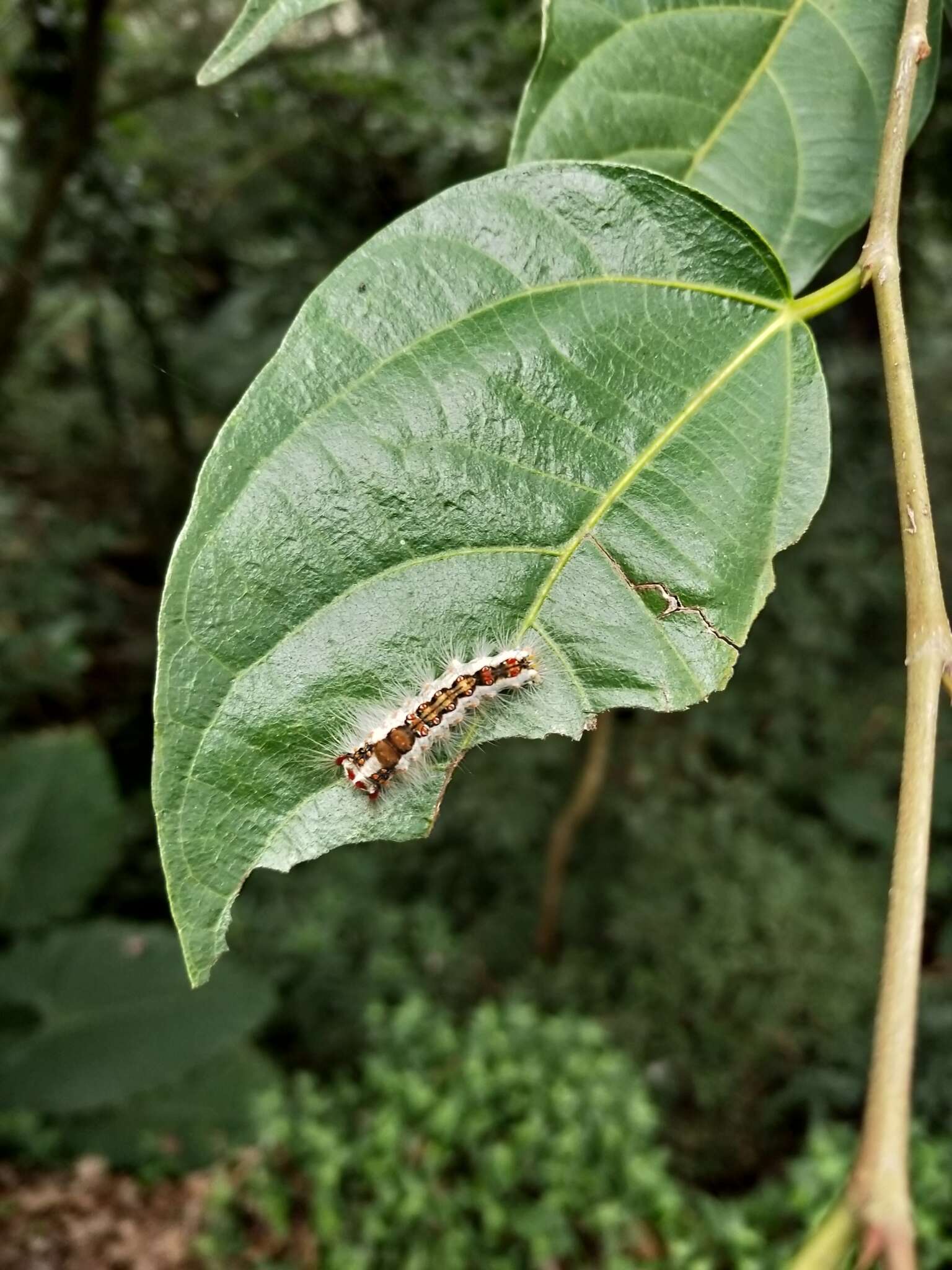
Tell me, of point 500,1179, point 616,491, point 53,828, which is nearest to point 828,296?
point 616,491

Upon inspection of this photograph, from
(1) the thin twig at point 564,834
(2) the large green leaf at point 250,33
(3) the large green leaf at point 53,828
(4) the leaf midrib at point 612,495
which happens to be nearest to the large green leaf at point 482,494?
(4) the leaf midrib at point 612,495

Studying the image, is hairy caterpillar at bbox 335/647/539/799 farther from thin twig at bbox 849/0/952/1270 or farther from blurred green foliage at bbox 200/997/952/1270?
blurred green foliage at bbox 200/997/952/1270

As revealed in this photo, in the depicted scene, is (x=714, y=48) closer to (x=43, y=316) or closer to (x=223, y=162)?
(x=43, y=316)

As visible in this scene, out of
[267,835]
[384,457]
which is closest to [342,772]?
[267,835]

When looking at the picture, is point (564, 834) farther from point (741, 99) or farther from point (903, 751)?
point (903, 751)

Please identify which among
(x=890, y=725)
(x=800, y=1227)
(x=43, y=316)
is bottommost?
(x=890, y=725)
